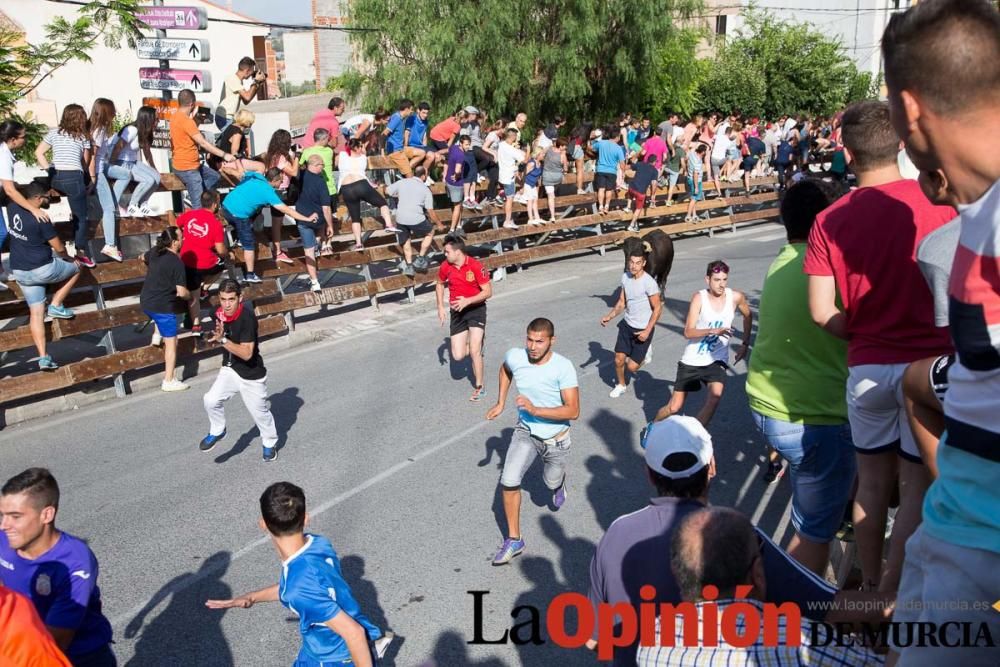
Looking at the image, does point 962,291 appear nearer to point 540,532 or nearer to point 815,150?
point 540,532

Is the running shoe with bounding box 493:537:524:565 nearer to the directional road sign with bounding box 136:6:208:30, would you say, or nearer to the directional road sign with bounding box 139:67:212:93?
the directional road sign with bounding box 136:6:208:30

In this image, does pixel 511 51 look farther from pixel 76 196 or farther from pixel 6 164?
pixel 6 164

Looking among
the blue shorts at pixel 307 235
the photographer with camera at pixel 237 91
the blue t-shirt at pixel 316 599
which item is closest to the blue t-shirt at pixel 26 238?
→ the blue shorts at pixel 307 235

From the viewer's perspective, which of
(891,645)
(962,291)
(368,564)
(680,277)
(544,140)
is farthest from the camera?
(544,140)

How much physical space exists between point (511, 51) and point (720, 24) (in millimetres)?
29919

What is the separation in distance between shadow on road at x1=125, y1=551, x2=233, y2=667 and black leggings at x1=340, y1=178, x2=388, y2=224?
8560mm

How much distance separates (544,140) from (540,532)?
14.1 m

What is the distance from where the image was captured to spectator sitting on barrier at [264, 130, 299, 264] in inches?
502

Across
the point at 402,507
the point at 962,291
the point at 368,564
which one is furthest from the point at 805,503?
the point at 402,507

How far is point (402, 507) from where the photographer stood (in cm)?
729

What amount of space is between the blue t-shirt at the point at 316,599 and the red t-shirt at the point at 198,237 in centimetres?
757

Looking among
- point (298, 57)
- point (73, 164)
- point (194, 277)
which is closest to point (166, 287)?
point (194, 277)

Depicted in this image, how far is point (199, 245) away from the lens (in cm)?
1096

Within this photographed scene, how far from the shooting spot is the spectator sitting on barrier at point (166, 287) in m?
10.2
